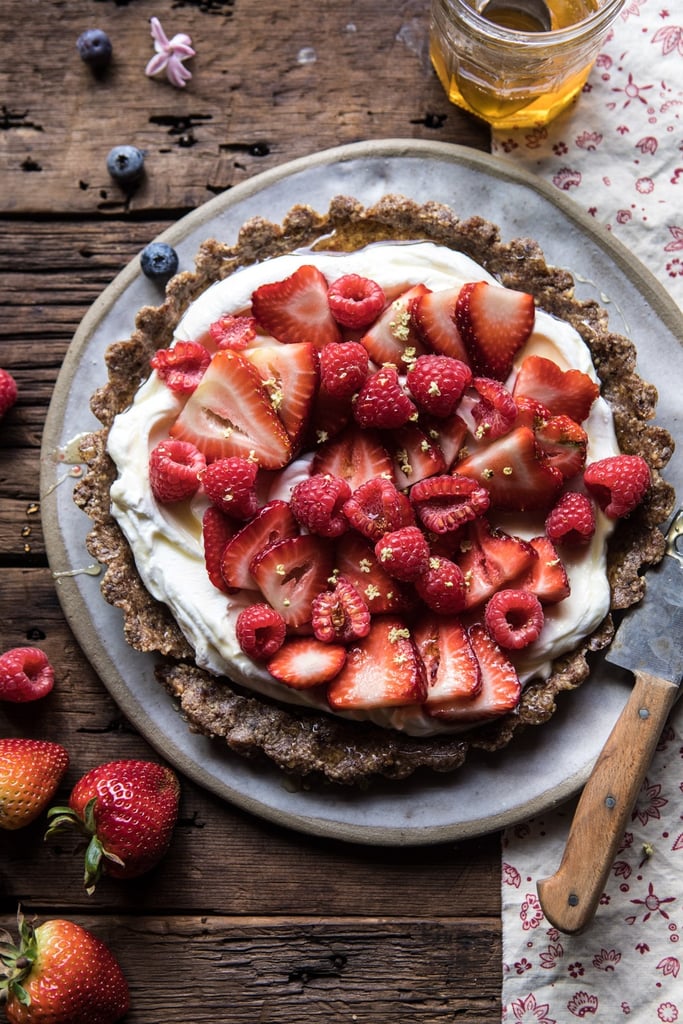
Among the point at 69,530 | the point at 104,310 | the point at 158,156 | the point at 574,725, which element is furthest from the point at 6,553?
the point at 574,725

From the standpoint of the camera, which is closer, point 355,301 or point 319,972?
point 355,301

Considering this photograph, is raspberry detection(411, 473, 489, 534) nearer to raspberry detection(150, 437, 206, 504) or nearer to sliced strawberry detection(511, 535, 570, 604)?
sliced strawberry detection(511, 535, 570, 604)

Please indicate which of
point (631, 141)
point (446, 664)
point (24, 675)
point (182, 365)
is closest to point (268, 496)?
point (182, 365)

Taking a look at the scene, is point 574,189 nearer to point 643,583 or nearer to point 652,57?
point 652,57

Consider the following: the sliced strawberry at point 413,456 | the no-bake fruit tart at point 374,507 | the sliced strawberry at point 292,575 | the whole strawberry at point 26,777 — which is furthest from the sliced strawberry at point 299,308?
the whole strawberry at point 26,777

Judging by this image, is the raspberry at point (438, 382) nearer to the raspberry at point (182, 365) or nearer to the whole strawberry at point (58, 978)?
the raspberry at point (182, 365)

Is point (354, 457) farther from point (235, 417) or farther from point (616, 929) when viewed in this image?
point (616, 929)
